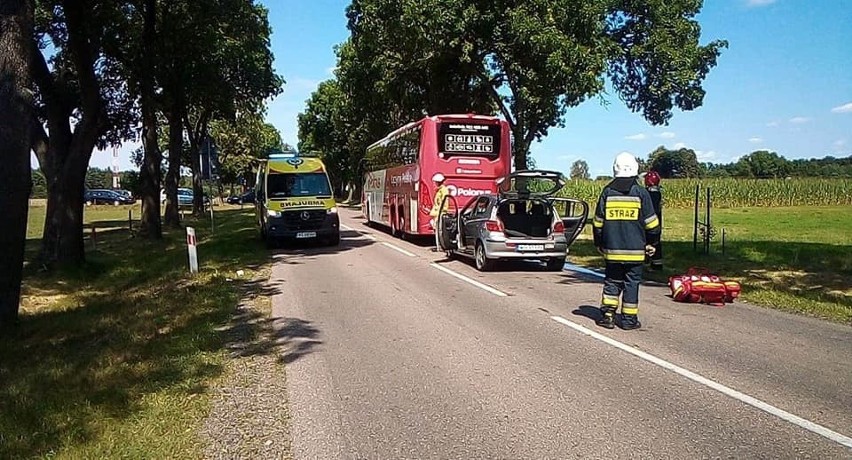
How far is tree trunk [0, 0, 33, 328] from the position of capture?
33.1 feet

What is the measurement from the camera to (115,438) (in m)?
5.19

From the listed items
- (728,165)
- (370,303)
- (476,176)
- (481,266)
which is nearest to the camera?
(370,303)

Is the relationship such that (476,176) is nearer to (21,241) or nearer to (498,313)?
(498,313)

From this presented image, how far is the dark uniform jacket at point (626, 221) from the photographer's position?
8758 millimetres

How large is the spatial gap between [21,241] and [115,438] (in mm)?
6331

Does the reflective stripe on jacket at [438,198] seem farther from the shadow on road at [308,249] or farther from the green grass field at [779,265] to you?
the green grass field at [779,265]

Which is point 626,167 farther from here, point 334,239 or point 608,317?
point 334,239

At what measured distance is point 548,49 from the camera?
23266 mm

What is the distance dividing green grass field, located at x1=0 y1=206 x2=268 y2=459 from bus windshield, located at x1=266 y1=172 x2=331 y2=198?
17.9 feet

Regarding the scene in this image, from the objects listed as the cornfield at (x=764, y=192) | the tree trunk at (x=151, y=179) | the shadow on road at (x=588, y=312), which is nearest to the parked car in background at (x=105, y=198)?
the cornfield at (x=764, y=192)

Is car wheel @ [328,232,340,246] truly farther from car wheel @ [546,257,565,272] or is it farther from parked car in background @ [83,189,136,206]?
parked car in background @ [83,189,136,206]

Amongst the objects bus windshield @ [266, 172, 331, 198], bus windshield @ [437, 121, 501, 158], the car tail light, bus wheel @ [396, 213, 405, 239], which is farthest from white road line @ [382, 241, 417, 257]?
the car tail light

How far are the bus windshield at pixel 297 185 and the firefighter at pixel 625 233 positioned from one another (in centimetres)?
1446

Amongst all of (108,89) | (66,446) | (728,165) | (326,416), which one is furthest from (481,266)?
(728,165)
